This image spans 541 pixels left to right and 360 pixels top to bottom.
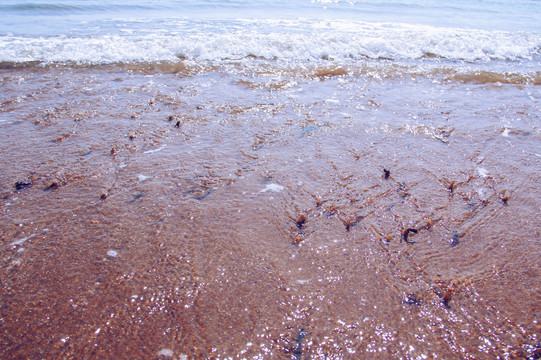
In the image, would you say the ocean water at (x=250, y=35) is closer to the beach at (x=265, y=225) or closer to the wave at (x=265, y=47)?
the wave at (x=265, y=47)

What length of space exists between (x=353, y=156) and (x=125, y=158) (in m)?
2.62

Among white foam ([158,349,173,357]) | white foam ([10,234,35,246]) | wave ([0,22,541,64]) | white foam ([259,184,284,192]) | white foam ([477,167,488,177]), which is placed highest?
wave ([0,22,541,64])

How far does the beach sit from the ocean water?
2.62m

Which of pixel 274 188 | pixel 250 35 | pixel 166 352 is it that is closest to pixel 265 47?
pixel 250 35

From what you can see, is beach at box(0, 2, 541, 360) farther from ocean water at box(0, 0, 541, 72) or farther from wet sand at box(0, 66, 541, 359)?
ocean water at box(0, 0, 541, 72)

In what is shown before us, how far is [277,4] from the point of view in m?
17.5

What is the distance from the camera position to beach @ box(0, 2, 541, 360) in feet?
6.11

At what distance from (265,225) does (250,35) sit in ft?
26.7

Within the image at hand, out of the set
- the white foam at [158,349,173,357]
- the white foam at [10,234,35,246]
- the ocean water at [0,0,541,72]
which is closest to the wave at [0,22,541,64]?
the ocean water at [0,0,541,72]

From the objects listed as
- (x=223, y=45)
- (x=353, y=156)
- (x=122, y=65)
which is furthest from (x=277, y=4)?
(x=353, y=156)

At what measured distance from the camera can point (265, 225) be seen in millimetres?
2686

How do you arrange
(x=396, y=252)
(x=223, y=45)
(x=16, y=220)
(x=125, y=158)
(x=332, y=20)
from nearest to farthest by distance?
(x=396, y=252), (x=16, y=220), (x=125, y=158), (x=223, y=45), (x=332, y=20)

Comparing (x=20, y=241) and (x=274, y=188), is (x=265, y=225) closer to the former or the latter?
(x=274, y=188)

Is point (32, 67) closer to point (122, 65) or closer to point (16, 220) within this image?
point (122, 65)
